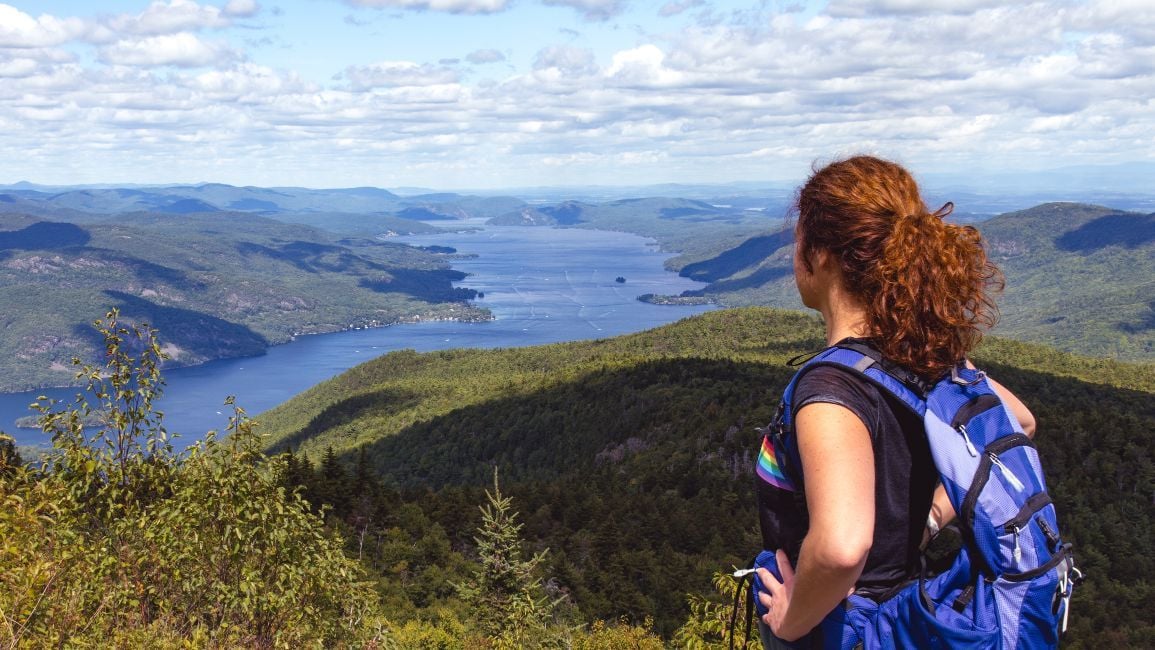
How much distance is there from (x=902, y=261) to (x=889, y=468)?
86 cm

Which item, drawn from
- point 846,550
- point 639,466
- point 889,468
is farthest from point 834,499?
point 639,466

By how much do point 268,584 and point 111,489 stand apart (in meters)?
2.56

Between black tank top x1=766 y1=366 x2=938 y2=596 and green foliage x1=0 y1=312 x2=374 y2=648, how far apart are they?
8.58 meters

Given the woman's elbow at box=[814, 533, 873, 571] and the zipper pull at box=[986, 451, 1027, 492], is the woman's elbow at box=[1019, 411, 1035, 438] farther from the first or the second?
the woman's elbow at box=[814, 533, 873, 571]

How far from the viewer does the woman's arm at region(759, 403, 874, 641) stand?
3268 mm

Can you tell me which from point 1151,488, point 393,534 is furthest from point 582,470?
point 1151,488

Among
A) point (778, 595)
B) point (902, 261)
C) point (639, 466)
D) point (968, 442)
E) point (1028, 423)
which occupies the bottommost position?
point (639, 466)

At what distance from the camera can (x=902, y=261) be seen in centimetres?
365

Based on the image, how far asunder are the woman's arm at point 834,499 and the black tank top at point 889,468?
7 centimetres

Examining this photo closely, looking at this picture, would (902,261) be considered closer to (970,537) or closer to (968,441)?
(968,441)

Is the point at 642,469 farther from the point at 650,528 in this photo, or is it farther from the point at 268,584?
the point at 268,584

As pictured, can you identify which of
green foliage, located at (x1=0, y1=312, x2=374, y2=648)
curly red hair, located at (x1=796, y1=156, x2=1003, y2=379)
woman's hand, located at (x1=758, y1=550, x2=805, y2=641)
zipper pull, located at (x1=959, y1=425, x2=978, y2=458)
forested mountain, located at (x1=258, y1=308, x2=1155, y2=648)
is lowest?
forested mountain, located at (x1=258, y1=308, x2=1155, y2=648)

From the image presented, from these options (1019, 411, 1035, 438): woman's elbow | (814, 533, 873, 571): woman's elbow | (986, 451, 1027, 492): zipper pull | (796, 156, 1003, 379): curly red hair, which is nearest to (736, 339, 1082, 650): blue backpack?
(986, 451, 1027, 492): zipper pull

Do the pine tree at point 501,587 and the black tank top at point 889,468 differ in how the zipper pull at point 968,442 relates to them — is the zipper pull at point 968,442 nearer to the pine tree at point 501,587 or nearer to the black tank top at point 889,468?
the black tank top at point 889,468
